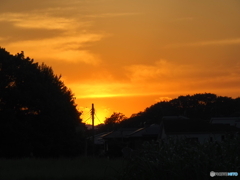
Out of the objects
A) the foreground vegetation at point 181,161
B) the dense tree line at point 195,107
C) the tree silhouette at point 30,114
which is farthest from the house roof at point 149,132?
the foreground vegetation at point 181,161

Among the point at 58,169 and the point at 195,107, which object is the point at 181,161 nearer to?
the point at 58,169

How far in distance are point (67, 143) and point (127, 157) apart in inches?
1412

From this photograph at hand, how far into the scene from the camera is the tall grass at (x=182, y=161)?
11469mm

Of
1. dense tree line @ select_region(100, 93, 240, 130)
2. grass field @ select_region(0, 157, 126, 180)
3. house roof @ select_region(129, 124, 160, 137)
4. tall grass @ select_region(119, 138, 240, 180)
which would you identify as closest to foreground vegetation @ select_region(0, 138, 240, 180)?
tall grass @ select_region(119, 138, 240, 180)

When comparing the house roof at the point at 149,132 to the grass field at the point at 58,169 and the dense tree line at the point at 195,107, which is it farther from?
the grass field at the point at 58,169

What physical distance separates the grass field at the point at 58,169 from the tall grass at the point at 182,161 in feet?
23.1

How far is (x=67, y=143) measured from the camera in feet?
160

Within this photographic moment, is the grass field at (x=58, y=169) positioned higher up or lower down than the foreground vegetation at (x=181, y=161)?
Answer: lower down

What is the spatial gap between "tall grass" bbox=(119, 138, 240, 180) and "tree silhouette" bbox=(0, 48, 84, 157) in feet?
113

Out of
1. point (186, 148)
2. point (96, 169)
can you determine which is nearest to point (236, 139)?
point (186, 148)

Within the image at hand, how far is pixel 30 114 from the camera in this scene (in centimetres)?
4850

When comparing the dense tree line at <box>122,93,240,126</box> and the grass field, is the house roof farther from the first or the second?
the grass field

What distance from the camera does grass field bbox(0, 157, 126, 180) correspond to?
22234mm

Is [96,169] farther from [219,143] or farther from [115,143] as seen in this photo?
[115,143]
